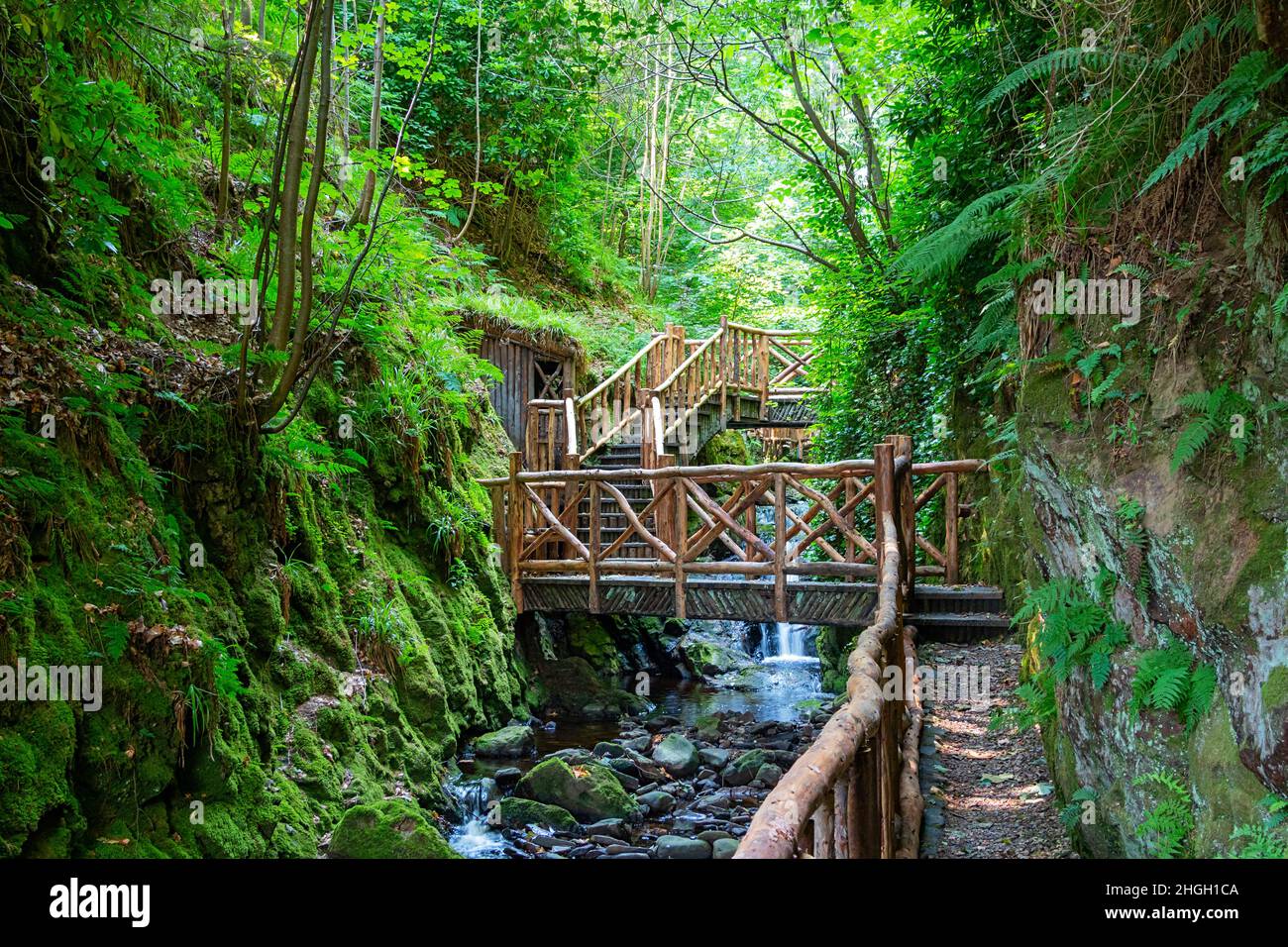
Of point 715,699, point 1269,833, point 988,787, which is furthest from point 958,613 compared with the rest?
point 1269,833

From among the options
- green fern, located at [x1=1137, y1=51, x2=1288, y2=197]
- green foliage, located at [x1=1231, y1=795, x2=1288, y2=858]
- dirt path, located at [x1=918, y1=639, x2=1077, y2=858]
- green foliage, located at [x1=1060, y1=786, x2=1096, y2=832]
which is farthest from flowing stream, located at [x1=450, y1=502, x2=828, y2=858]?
green fern, located at [x1=1137, y1=51, x2=1288, y2=197]

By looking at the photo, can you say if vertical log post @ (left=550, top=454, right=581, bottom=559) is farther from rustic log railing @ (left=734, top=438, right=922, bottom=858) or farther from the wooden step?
rustic log railing @ (left=734, top=438, right=922, bottom=858)

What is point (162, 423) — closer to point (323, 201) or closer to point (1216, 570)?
point (323, 201)

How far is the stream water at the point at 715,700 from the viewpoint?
6.70 m

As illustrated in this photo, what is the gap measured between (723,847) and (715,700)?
15.6 ft

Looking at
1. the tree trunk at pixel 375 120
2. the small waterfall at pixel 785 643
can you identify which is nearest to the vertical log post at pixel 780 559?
the tree trunk at pixel 375 120

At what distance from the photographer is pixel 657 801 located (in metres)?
7.01

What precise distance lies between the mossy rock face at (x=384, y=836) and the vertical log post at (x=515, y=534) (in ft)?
15.7

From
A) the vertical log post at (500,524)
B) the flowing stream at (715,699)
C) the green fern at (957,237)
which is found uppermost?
the green fern at (957,237)

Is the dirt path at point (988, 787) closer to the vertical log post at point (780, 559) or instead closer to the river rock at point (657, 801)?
the vertical log post at point (780, 559)

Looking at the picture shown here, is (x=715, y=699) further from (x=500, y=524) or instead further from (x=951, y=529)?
(x=951, y=529)

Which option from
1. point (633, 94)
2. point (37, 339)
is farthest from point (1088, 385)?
point (633, 94)
